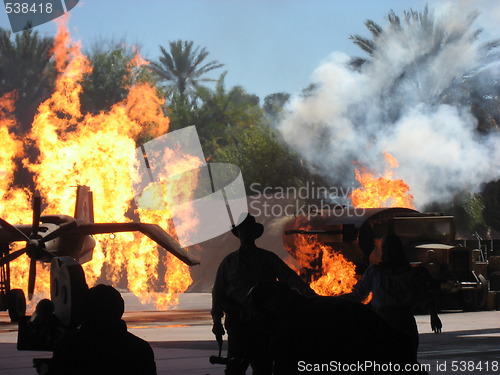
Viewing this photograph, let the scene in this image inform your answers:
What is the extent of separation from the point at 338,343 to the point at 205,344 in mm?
12570

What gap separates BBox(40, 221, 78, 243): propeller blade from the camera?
82.7ft

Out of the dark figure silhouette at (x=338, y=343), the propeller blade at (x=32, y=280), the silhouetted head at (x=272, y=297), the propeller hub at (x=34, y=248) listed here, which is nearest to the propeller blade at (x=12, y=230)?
the propeller hub at (x=34, y=248)

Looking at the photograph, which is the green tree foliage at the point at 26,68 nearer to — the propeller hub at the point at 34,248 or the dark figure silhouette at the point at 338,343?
the propeller hub at the point at 34,248

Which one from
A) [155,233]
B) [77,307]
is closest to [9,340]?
[155,233]

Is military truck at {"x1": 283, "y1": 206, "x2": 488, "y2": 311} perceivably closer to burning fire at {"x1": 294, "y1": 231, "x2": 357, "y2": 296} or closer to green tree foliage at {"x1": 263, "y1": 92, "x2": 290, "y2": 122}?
burning fire at {"x1": 294, "y1": 231, "x2": 357, "y2": 296}

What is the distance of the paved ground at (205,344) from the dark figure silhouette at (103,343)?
660cm

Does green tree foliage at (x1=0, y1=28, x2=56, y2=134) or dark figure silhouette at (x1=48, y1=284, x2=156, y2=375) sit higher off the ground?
green tree foliage at (x1=0, y1=28, x2=56, y2=134)

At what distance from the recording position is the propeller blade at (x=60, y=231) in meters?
25.2

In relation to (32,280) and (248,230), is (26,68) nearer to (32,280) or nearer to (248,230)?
(32,280)

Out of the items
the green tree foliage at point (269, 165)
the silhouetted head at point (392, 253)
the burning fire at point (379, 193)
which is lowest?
the silhouetted head at point (392, 253)

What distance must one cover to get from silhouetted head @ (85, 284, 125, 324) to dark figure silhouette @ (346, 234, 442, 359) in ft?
12.8

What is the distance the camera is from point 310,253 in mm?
25859

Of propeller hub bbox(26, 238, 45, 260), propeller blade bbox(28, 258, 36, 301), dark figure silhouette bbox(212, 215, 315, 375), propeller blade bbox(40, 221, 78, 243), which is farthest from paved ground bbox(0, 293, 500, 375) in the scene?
dark figure silhouette bbox(212, 215, 315, 375)

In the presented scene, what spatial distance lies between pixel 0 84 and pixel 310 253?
4287 centimetres
